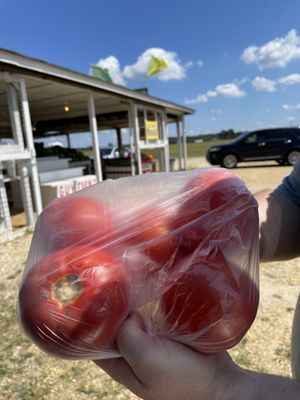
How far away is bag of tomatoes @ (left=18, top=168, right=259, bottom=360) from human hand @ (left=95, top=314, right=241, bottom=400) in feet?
0.10

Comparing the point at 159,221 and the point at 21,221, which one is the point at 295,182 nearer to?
the point at 159,221

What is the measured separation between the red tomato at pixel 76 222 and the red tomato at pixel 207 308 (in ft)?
0.67

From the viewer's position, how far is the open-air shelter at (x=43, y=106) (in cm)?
521

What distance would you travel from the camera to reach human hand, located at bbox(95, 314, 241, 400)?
1.87ft

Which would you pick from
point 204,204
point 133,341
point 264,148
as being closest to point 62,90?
point 204,204

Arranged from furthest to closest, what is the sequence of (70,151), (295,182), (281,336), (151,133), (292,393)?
(70,151)
(151,133)
(281,336)
(295,182)
(292,393)

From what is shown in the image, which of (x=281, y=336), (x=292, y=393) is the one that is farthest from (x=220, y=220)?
(x=281, y=336)

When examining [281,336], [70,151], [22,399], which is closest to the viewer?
[22,399]

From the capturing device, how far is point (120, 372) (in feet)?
2.11

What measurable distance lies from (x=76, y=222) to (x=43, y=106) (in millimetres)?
9884

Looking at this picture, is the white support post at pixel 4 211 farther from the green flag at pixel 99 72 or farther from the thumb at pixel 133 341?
the green flag at pixel 99 72

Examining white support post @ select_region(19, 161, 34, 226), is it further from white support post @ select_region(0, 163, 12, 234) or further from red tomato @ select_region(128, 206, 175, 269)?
red tomato @ select_region(128, 206, 175, 269)

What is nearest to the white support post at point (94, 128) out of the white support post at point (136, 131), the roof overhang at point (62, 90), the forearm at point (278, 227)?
the roof overhang at point (62, 90)

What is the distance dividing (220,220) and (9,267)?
12.3ft
